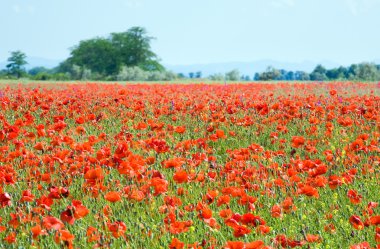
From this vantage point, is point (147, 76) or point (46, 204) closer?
point (46, 204)

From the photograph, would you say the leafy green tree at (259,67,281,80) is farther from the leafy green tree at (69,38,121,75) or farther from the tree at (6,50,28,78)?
the tree at (6,50,28,78)

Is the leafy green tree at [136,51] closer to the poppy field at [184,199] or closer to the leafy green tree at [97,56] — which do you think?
the leafy green tree at [97,56]

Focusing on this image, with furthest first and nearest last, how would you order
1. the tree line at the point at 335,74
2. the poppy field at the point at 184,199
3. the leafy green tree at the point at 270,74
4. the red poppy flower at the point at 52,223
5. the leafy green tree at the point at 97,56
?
the leafy green tree at the point at 97,56, the leafy green tree at the point at 270,74, the tree line at the point at 335,74, the poppy field at the point at 184,199, the red poppy flower at the point at 52,223

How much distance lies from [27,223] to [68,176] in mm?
1141

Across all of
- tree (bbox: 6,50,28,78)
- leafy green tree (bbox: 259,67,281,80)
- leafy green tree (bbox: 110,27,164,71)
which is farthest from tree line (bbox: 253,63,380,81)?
tree (bbox: 6,50,28,78)

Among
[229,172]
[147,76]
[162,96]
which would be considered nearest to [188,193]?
[229,172]

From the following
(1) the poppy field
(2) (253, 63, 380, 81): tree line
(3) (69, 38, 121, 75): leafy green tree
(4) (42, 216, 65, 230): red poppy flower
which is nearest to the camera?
(4) (42, 216, 65, 230): red poppy flower

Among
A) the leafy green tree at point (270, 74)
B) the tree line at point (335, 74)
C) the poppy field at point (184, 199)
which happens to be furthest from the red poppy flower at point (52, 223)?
the leafy green tree at point (270, 74)

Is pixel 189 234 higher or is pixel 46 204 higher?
pixel 46 204

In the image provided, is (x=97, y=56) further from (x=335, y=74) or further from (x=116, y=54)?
(x=335, y=74)

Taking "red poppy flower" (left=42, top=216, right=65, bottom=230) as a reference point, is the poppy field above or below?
below

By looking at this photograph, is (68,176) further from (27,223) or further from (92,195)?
(27,223)

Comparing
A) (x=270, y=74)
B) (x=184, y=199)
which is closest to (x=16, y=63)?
(x=270, y=74)

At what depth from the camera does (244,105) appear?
10.7 m
